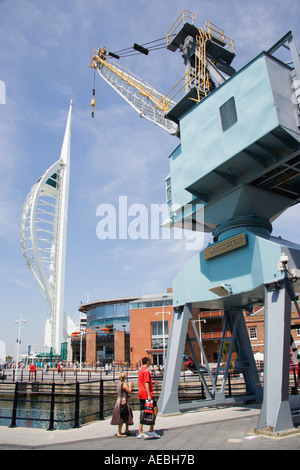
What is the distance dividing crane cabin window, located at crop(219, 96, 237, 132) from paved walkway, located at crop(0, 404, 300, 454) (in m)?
8.23

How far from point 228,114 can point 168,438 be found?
8.93 meters

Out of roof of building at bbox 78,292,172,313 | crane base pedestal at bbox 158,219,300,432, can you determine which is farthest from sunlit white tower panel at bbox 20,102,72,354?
crane base pedestal at bbox 158,219,300,432

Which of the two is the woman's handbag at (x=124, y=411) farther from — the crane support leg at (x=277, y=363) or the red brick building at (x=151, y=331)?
the red brick building at (x=151, y=331)

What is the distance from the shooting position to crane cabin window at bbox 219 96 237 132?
10.1 meters

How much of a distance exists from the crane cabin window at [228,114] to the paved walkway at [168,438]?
823 cm

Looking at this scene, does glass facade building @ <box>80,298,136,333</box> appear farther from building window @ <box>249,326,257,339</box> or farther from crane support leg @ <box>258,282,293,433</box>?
crane support leg @ <box>258,282,293,433</box>

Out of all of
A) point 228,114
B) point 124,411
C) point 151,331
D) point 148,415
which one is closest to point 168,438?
point 148,415

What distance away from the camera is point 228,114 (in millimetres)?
10328

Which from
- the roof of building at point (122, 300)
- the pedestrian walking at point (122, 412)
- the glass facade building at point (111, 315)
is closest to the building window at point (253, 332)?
Answer: the roof of building at point (122, 300)

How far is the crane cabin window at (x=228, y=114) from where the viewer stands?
399 inches

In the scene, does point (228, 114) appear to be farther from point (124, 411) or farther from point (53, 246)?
point (53, 246)

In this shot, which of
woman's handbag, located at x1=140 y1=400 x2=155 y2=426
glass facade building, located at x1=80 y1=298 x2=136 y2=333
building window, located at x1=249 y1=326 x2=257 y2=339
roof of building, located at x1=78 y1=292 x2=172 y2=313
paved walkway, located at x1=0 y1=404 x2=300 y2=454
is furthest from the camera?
glass facade building, located at x1=80 y1=298 x2=136 y2=333
